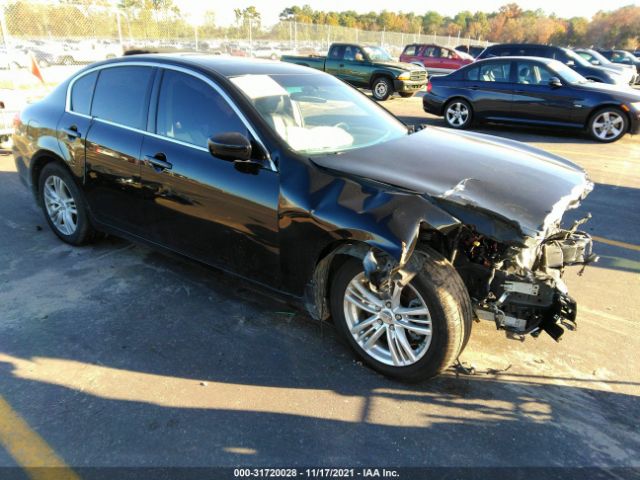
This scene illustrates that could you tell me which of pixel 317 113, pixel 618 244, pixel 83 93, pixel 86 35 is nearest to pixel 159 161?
pixel 317 113

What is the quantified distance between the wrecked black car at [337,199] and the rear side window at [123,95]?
14mm

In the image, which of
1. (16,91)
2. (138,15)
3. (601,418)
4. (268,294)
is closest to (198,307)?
(268,294)

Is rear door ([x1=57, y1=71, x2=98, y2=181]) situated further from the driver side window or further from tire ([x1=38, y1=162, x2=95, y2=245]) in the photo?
Result: the driver side window

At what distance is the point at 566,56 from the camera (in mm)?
14477

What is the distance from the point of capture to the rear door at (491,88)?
10555 millimetres

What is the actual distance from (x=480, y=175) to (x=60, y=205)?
3.88 metres

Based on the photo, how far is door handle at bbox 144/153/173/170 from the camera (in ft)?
11.6

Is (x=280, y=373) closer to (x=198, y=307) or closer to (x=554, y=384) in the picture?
(x=198, y=307)

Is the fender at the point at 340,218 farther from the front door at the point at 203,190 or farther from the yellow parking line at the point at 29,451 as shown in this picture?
the yellow parking line at the point at 29,451

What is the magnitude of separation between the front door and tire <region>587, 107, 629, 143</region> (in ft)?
29.9

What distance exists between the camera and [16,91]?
26.7 ft

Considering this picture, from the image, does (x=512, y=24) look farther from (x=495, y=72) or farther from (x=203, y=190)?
(x=203, y=190)

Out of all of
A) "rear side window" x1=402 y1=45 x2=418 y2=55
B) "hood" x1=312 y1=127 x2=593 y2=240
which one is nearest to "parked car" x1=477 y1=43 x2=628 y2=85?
"rear side window" x1=402 y1=45 x2=418 y2=55

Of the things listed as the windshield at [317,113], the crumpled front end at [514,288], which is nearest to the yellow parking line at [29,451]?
the windshield at [317,113]
